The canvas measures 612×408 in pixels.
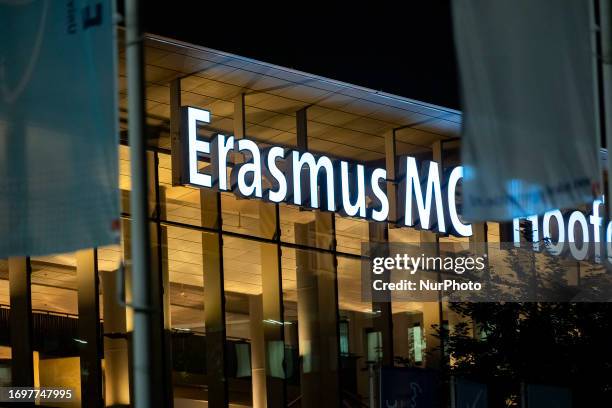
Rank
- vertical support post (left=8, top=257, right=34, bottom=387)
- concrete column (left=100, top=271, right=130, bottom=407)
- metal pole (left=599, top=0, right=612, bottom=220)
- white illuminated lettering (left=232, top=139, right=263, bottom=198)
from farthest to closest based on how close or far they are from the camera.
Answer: white illuminated lettering (left=232, top=139, right=263, bottom=198) → concrete column (left=100, top=271, right=130, bottom=407) → vertical support post (left=8, top=257, right=34, bottom=387) → metal pole (left=599, top=0, right=612, bottom=220)

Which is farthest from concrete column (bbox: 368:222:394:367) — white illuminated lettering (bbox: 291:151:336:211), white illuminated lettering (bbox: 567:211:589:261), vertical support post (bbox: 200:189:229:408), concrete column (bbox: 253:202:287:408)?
white illuminated lettering (bbox: 567:211:589:261)

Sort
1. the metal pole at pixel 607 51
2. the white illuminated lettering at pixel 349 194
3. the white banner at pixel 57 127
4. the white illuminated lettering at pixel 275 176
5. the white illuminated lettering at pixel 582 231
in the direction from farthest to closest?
the white illuminated lettering at pixel 582 231 → the white illuminated lettering at pixel 349 194 → the white illuminated lettering at pixel 275 176 → the metal pole at pixel 607 51 → the white banner at pixel 57 127

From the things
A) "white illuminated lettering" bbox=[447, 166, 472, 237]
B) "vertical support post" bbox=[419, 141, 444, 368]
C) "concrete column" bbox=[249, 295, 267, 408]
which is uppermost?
"white illuminated lettering" bbox=[447, 166, 472, 237]

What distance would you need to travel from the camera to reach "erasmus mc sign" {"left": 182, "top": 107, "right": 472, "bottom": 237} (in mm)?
22703

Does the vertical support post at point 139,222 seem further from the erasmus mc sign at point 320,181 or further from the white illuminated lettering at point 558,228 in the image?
the white illuminated lettering at point 558,228

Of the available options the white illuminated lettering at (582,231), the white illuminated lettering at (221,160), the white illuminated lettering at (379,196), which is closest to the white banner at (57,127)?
the white illuminated lettering at (221,160)

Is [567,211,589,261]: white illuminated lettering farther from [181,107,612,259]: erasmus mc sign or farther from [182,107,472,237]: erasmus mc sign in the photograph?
[182,107,472,237]: erasmus mc sign

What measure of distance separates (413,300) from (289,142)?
4970 mm

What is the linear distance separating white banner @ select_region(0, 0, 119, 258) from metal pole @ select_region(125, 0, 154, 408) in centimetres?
41

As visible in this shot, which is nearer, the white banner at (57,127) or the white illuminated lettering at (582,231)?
the white banner at (57,127)

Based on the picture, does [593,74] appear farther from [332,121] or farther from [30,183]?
[332,121]

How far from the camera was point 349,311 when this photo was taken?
25969 millimetres

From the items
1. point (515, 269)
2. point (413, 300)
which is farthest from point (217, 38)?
point (413, 300)

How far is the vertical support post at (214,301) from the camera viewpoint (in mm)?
22891
